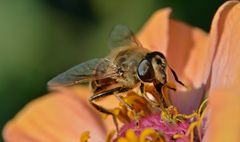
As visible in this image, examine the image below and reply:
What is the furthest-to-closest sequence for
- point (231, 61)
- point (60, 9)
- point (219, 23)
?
1. point (60, 9)
2. point (219, 23)
3. point (231, 61)

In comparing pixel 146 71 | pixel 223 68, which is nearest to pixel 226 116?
pixel 146 71

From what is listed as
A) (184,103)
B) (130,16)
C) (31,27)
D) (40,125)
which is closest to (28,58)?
(31,27)

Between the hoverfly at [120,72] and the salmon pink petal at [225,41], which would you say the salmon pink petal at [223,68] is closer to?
the salmon pink petal at [225,41]

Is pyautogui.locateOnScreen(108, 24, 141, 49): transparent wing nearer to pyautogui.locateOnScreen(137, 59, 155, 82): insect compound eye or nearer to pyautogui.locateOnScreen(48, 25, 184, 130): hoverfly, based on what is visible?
pyautogui.locateOnScreen(48, 25, 184, 130): hoverfly

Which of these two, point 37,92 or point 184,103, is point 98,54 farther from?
point 184,103

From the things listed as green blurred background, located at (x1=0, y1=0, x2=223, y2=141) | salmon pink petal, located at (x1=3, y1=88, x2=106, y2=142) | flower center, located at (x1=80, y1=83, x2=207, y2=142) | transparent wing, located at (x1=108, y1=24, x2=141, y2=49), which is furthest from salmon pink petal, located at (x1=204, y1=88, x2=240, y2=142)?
green blurred background, located at (x1=0, y1=0, x2=223, y2=141)
